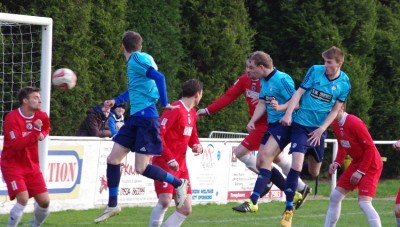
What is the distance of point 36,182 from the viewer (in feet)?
38.2

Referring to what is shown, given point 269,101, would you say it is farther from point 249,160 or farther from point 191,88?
point 249,160

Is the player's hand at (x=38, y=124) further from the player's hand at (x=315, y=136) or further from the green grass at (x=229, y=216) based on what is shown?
the player's hand at (x=315, y=136)

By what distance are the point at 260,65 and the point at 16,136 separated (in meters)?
3.22

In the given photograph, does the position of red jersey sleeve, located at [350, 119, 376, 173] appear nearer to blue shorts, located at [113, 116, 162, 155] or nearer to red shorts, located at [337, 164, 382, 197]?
red shorts, located at [337, 164, 382, 197]

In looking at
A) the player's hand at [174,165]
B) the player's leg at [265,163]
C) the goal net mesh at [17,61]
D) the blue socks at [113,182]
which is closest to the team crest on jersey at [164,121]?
the player's hand at [174,165]

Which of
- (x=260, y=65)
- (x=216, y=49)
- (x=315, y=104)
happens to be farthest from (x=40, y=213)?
(x=216, y=49)

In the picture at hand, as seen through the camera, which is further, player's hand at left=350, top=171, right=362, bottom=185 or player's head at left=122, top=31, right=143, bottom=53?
player's hand at left=350, top=171, right=362, bottom=185

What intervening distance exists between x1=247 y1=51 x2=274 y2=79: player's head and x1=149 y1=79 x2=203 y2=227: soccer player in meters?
0.93

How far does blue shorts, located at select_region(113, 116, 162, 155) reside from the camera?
38.3 feet

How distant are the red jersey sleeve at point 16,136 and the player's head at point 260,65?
2885 mm

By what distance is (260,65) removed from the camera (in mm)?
12445

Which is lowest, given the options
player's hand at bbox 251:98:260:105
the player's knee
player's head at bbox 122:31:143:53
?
the player's knee

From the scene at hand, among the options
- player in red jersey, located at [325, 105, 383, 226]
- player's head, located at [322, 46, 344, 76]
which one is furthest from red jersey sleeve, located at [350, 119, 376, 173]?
player's head, located at [322, 46, 344, 76]

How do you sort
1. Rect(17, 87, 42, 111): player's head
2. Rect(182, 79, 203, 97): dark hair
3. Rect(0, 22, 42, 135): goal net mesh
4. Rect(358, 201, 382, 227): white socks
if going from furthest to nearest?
Rect(0, 22, 42, 135): goal net mesh < Rect(358, 201, 382, 227): white socks < Rect(182, 79, 203, 97): dark hair < Rect(17, 87, 42, 111): player's head
